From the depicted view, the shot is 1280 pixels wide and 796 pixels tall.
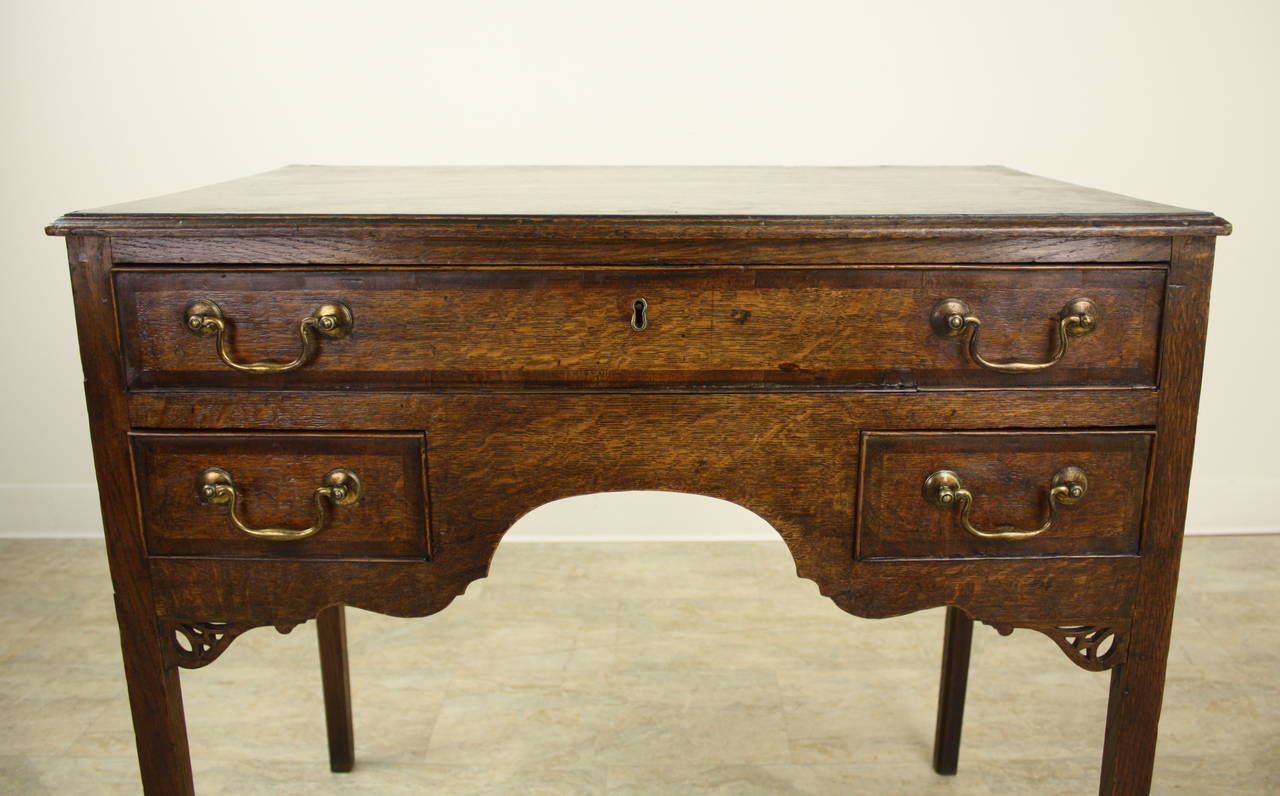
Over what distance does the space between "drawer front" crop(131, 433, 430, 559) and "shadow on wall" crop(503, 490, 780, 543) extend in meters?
1.58

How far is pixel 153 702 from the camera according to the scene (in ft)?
4.38

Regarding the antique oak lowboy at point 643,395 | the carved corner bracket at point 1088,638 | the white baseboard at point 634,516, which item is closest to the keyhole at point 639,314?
the antique oak lowboy at point 643,395

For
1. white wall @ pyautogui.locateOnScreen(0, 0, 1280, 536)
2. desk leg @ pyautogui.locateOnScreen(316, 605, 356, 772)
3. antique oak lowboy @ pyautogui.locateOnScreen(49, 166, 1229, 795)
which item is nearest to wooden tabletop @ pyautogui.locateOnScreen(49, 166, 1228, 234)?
antique oak lowboy @ pyautogui.locateOnScreen(49, 166, 1229, 795)

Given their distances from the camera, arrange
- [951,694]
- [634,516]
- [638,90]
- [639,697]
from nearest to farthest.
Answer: [951,694], [639,697], [638,90], [634,516]

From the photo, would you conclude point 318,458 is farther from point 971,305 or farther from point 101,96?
point 101,96

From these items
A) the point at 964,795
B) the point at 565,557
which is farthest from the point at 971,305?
the point at 565,557

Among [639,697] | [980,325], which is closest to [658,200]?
[980,325]

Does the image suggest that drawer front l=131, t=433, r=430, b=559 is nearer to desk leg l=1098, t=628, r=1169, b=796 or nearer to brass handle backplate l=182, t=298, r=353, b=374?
brass handle backplate l=182, t=298, r=353, b=374

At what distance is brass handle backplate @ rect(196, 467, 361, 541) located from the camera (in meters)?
1.27

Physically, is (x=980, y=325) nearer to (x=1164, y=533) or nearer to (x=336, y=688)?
(x=1164, y=533)

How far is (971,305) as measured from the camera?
4.02ft

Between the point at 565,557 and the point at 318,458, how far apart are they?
1573 millimetres

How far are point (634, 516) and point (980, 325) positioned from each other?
5.78ft

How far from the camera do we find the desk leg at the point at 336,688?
1824 millimetres
